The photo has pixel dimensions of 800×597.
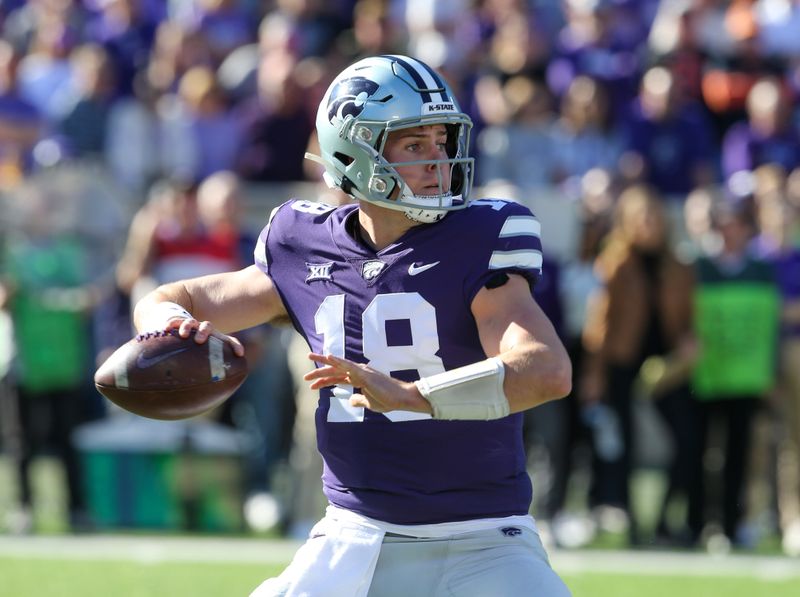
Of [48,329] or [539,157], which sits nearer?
[48,329]

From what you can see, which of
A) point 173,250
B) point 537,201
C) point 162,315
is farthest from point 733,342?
point 162,315

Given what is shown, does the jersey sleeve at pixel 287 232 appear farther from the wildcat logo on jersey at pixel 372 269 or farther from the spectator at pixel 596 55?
the spectator at pixel 596 55

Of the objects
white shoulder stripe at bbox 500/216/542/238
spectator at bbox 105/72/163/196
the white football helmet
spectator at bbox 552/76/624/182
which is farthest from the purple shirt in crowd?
white shoulder stripe at bbox 500/216/542/238

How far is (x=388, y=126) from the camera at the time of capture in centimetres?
367

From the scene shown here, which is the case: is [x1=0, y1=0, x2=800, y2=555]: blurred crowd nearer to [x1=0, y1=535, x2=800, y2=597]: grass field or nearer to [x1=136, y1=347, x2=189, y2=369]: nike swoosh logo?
[x1=0, y1=535, x2=800, y2=597]: grass field

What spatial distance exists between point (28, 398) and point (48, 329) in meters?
0.41

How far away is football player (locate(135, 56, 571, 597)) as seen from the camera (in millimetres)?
3463

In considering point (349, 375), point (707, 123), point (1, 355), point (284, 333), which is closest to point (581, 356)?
point (284, 333)

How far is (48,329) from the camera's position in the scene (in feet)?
27.4

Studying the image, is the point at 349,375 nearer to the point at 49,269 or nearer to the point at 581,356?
the point at 581,356

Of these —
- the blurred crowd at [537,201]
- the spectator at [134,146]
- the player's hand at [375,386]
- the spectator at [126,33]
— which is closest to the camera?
the player's hand at [375,386]

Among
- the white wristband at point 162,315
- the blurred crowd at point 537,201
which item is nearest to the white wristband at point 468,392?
the white wristband at point 162,315

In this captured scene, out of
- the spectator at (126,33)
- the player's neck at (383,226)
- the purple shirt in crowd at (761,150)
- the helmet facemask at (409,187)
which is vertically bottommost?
the purple shirt in crowd at (761,150)

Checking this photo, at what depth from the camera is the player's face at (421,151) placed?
12.0 ft
